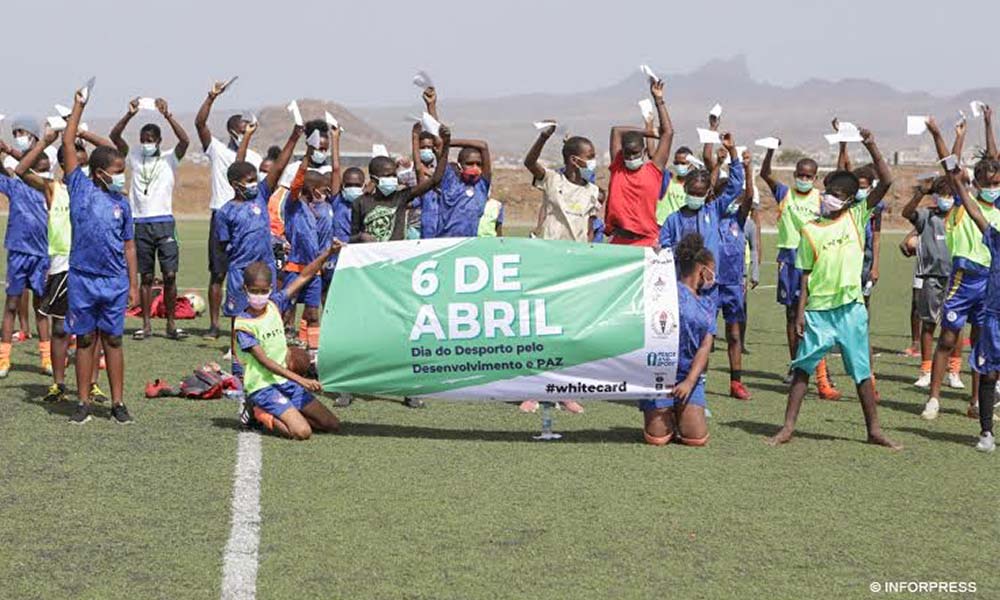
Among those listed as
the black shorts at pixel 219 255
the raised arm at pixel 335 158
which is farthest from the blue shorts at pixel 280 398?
the raised arm at pixel 335 158

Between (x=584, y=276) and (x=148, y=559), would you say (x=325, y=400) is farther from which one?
(x=148, y=559)

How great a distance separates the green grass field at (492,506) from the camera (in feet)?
21.8

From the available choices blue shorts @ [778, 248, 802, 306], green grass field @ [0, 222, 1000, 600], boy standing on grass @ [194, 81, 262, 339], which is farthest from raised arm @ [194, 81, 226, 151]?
blue shorts @ [778, 248, 802, 306]

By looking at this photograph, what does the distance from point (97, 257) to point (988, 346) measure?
6.36 m

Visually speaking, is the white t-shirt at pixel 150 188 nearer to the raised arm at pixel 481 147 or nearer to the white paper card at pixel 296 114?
the white paper card at pixel 296 114

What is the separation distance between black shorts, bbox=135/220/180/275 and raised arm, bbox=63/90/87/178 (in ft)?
17.7

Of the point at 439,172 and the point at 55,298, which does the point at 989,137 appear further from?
the point at 55,298

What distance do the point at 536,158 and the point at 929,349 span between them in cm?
440

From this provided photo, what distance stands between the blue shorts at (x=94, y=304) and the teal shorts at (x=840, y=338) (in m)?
4.87

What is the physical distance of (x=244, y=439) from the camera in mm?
9773

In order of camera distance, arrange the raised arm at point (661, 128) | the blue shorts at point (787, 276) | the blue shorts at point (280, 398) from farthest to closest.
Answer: the blue shorts at point (787, 276)
the raised arm at point (661, 128)
the blue shorts at point (280, 398)

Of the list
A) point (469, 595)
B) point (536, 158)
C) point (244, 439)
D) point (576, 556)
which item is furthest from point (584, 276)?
point (469, 595)

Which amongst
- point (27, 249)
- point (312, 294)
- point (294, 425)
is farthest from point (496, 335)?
point (27, 249)

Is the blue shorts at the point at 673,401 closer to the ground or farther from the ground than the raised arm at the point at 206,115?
closer to the ground
